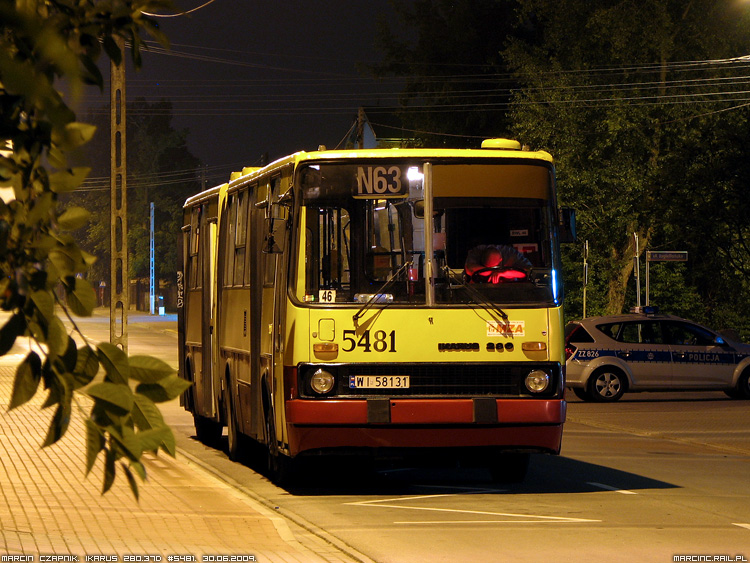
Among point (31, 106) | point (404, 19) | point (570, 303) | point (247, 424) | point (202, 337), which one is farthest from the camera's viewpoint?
point (404, 19)

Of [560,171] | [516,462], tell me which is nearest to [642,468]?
[516,462]

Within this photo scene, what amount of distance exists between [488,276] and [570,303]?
33561mm

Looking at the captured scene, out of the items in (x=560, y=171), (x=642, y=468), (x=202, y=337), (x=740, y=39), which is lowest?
(x=642, y=468)

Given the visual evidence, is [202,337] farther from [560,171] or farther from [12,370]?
[560,171]

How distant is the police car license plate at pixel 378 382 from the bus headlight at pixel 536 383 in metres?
1.03

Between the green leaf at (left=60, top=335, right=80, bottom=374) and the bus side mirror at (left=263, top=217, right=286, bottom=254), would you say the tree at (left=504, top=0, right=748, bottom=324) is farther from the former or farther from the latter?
the green leaf at (left=60, top=335, right=80, bottom=374)

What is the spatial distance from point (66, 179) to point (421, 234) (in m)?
9.30

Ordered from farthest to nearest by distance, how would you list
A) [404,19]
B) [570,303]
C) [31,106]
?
[404,19] < [570,303] < [31,106]

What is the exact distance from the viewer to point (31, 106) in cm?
251

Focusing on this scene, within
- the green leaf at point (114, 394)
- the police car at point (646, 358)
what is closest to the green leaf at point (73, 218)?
the green leaf at point (114, 394)

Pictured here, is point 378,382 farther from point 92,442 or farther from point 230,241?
point 92,442

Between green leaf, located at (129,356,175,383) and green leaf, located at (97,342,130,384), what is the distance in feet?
0.08

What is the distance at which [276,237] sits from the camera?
478 inches

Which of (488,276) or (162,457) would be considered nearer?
(162,457)
